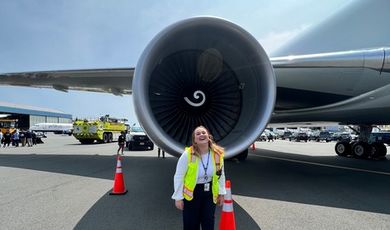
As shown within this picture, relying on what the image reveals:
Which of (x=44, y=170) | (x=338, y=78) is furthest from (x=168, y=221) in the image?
(x=44, y=170)

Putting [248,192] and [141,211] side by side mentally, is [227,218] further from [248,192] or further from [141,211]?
[248,192]

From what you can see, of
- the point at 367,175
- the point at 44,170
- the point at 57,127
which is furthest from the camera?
the point at 57,127

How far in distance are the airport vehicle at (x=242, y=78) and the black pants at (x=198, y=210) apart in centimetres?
115

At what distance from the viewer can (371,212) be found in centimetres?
373

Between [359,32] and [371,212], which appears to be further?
[359,32]

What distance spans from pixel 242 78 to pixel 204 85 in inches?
25.7

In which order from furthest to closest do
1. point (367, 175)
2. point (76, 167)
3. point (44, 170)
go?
point (76, 167) → point (44, 170) → point (367, 175)

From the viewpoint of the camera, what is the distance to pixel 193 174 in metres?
2.41

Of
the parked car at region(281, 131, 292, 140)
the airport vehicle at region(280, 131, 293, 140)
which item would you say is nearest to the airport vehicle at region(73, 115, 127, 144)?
the airport vehicle at region(280, 131, 293, 140)

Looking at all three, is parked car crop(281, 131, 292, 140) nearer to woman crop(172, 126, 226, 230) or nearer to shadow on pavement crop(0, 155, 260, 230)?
shadow on pavement crop(0, 155, 260, 230)

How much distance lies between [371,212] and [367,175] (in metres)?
3.28

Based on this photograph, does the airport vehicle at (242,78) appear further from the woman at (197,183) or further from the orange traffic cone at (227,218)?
the woman at (197,183)

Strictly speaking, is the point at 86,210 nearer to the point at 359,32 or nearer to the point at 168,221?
the point at 168,221

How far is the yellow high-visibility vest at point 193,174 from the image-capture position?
2.40 m
